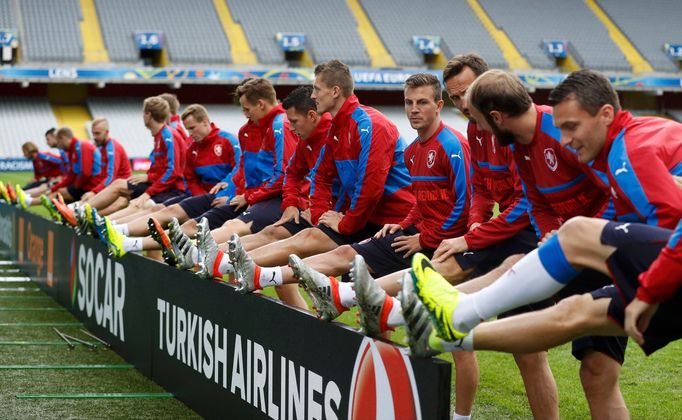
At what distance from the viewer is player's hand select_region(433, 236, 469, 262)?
164 inches

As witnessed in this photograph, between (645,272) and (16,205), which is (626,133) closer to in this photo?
(645,272)

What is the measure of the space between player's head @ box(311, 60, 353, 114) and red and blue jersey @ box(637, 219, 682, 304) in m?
3.02

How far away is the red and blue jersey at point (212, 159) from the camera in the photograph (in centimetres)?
850

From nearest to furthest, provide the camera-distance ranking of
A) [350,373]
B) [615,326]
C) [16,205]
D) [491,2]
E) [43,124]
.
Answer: [615,326]
[350,373]
[16,205]
[43,124]
[491,2]

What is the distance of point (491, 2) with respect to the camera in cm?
3891

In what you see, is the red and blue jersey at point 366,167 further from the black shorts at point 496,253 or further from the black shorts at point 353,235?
the black shorts at point 496,253

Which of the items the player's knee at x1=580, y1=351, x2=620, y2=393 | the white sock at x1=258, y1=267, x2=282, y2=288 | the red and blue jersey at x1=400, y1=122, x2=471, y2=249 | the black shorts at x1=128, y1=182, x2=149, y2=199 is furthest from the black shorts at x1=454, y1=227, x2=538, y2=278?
the black shorts at x1=128, y1=182, x2=149, y2=199

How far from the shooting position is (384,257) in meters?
4.87

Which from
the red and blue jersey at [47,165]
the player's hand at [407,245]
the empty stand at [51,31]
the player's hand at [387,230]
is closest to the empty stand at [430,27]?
the empty stand at [51,31]

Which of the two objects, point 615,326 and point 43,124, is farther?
point 43,124

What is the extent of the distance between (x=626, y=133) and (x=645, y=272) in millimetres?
643

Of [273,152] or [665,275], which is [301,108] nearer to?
[273,152]

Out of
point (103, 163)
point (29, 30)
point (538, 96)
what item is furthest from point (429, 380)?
point (538, 96)

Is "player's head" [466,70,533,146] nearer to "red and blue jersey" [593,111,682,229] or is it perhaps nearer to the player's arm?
"red and blue jersey" [593,111,682,229]
